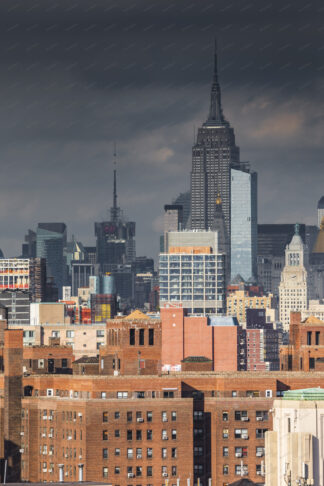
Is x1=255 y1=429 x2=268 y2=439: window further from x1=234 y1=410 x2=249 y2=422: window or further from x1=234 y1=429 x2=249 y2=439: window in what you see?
x1=234 y1=410 x2=249 y2=422: window

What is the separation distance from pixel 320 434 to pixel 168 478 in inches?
1991

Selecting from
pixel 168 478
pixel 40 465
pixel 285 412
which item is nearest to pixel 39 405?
pixel 40 465

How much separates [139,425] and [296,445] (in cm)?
5398

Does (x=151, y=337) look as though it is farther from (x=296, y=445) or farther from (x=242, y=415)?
(x=296, y=445)

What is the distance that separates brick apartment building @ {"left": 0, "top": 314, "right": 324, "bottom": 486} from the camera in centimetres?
12456

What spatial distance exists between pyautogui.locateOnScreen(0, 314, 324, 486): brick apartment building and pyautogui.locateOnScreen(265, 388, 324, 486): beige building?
45433 mm

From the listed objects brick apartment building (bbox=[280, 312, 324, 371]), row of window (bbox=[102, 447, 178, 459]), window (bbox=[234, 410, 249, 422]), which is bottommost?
row of window (bbox=[102, 447, 178, 459])

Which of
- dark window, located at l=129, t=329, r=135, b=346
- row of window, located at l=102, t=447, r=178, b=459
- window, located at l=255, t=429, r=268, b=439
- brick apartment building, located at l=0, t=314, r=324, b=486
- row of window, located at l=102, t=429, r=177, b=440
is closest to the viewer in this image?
row of window, located at l=102, t=447, r=178, b=459

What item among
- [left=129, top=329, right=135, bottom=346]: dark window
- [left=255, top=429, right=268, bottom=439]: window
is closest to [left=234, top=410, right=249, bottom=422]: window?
[left=255, top=429, right=268, bottom=439]: window

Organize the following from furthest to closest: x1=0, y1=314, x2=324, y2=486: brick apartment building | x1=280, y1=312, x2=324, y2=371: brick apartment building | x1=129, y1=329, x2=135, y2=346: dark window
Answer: x1=280, y1=312, x2=324, y2=371: brick apartment building → x1=129, y1=329, x2=135, y2=346: dark window → x1=0, y1=314, x2=324, y2=486: brick apartment building

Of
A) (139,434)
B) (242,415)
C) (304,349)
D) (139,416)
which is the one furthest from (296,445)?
(304,349)

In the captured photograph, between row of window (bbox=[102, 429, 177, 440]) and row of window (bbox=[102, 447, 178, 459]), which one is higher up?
row of window (bbox=[102, 429, 177, 440])

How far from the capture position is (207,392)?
13150 cm

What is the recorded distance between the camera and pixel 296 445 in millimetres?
72438
